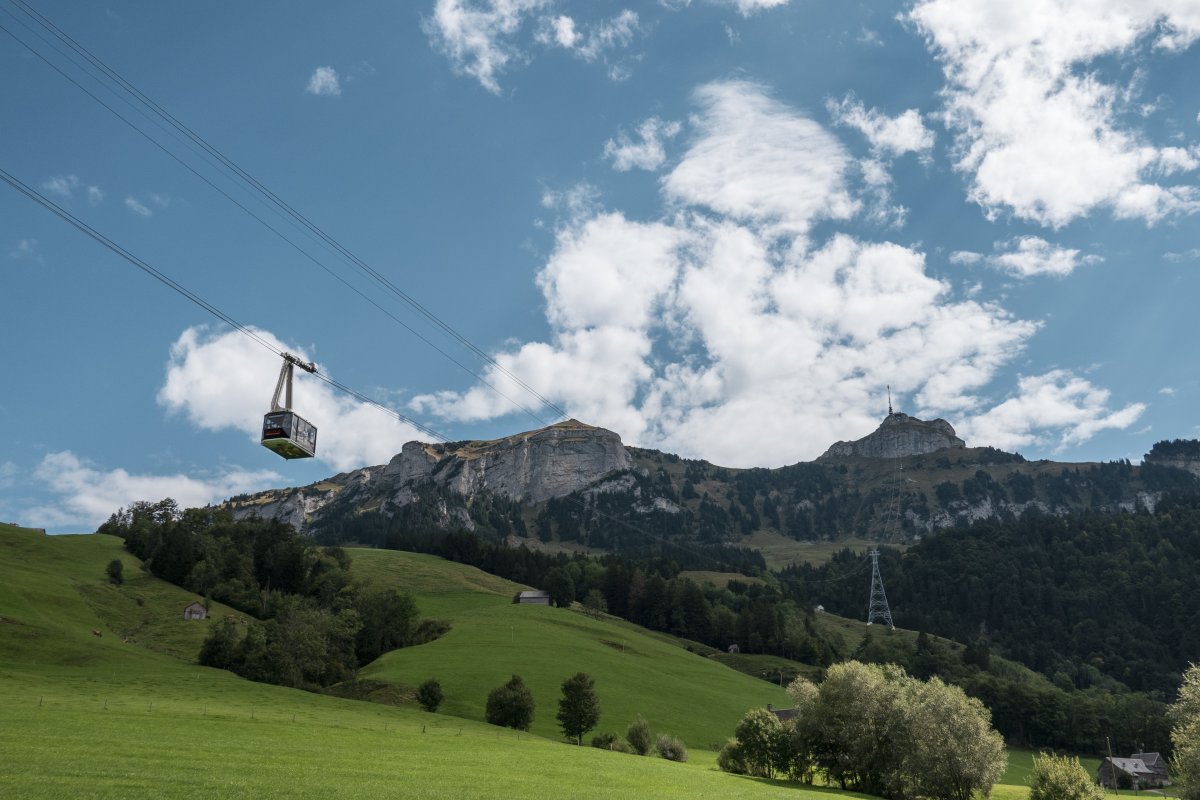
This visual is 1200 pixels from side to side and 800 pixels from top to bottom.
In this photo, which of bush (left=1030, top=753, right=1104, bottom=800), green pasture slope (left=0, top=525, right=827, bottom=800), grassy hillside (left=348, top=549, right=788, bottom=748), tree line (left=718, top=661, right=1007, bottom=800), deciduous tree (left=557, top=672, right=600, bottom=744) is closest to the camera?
green pasture slope (left=0, top=525, right=827, bottom=800)

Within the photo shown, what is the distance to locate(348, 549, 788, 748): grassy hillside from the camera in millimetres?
101688

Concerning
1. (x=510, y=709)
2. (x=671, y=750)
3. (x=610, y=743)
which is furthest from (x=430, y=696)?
(x=671, y=750)

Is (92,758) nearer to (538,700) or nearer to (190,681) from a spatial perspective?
(190,681)

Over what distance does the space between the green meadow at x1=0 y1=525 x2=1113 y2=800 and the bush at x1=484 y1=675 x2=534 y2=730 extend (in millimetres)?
2389

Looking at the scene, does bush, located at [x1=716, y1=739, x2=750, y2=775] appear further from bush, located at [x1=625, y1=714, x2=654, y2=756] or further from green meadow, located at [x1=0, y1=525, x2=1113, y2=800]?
bush, located at [x1=625, y1=714, x2=654, y2=756]

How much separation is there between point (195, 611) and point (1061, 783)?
115517mm

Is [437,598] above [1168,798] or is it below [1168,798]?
above

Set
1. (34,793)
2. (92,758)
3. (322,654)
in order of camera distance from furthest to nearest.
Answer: (322,654) < (92,758) < (34,793)

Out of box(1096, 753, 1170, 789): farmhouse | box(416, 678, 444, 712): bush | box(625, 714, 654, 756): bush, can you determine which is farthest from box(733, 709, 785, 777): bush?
box(1096, 753, 1170, 789): farmhouse

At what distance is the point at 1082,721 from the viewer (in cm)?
14900

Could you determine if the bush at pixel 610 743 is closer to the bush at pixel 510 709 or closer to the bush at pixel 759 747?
the bush at pixel 510 709

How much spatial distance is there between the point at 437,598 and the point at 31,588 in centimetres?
8072

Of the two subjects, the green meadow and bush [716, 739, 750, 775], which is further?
bush [716, 739, 750, 775]

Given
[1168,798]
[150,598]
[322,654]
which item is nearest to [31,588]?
[150,598]
